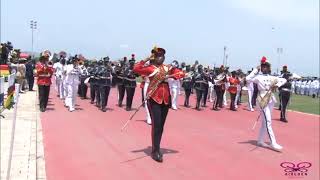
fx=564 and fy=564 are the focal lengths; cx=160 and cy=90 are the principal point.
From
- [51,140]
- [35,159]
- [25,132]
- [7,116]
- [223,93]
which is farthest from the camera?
[223,93]

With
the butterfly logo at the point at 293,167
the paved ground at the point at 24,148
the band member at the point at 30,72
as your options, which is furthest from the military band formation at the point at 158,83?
the band member at the point at 30,72

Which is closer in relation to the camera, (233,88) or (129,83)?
(129,83)

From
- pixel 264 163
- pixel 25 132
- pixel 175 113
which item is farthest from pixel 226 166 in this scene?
pixel 175 113

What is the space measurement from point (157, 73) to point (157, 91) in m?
0.34

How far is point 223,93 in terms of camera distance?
76.0ft

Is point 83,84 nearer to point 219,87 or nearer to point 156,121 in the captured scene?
point 219,87

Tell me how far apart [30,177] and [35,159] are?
54.1 inches

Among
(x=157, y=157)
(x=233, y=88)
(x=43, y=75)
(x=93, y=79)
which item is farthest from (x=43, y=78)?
(x=233, y=88)

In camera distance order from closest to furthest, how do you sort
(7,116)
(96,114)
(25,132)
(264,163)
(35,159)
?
(35,159)
(264,163)
(25,132)
(7,116)
(96,114)

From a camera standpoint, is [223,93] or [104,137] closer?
[104,137]

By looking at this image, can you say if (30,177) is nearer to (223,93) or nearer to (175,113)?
(175,113)

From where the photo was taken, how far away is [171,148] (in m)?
11.9

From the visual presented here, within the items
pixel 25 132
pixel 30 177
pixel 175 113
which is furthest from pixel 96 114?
pixel 30 177

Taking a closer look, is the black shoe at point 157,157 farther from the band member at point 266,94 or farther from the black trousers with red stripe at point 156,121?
the band member at point 266,94
